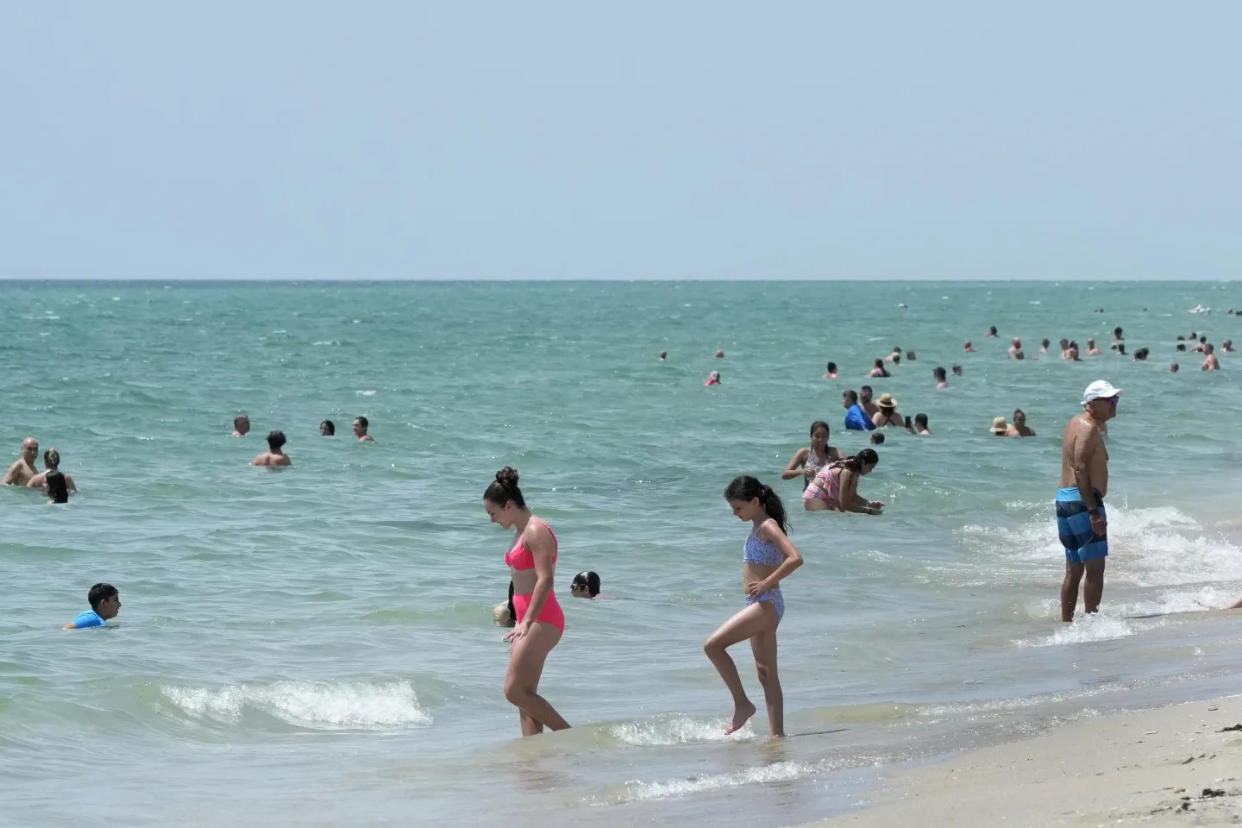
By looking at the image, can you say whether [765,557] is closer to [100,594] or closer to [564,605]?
[564,605]

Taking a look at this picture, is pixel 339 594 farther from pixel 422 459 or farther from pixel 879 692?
pixel 422 459

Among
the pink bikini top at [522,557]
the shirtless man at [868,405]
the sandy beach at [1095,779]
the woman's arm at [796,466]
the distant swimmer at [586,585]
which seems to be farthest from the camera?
the shirtless man at [868,405]

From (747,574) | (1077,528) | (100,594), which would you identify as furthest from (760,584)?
(100,594)

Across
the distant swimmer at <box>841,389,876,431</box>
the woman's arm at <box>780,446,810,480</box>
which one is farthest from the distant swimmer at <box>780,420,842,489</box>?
the distant swimmer at <box>841,389,876,431</box>

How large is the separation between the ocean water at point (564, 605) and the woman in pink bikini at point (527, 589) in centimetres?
39

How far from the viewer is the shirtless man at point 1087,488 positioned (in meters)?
10.2

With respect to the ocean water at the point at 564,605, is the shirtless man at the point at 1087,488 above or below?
above

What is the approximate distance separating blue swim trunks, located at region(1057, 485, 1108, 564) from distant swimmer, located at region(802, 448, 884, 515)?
7.20m

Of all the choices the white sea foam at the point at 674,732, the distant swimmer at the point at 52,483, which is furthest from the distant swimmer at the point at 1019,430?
the white sea foam at the point at 674,732

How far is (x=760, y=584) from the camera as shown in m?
8.01

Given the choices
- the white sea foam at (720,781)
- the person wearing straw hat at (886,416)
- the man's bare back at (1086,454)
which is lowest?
the white sea foam at (720,781)

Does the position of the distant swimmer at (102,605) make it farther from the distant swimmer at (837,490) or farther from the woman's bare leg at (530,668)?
the distant swimmer at (837,490)

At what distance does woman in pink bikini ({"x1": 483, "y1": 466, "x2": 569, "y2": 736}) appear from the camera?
8.05 m

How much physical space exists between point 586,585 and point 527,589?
16.5ft
